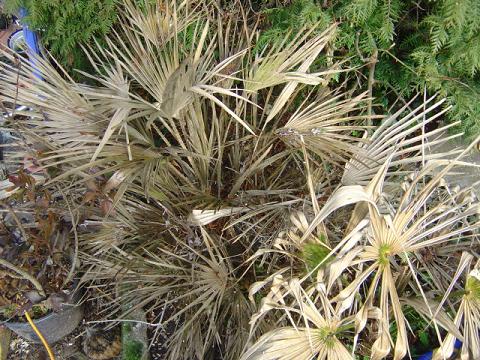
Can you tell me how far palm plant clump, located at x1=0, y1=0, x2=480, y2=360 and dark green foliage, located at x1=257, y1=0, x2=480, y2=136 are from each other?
12 centimetres

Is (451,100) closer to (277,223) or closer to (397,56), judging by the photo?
(397,56)

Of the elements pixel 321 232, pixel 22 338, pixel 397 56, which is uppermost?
pixel 397 56

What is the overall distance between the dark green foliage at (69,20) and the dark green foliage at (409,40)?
23.7 inches

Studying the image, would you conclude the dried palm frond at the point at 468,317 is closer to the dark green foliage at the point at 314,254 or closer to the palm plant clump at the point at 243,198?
the palm plant clump at the point at 243,198

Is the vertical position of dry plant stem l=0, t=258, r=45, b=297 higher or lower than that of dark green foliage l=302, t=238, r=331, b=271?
lower

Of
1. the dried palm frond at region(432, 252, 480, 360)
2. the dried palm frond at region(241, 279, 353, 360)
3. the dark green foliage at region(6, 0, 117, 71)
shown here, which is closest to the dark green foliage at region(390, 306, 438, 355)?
the dried palm frond at region(432, 252, 480, 360)

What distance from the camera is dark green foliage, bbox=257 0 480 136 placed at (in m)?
Answer: 1.43

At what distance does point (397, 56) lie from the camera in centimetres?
167

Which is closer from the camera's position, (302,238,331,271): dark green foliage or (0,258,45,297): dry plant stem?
(302,238,331,271): dark green foliage

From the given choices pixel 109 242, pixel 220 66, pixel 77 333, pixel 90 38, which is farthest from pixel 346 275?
pixel 90 38

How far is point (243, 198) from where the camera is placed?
4.77 ft

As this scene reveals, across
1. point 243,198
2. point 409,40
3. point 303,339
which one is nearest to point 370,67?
point 409,40

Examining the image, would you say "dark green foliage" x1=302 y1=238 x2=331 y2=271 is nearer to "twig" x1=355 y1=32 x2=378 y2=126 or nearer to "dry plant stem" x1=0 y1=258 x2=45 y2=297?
"twig" x1=355 y1=32 x2=378 y2=126

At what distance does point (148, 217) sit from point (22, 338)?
845 millimetres
